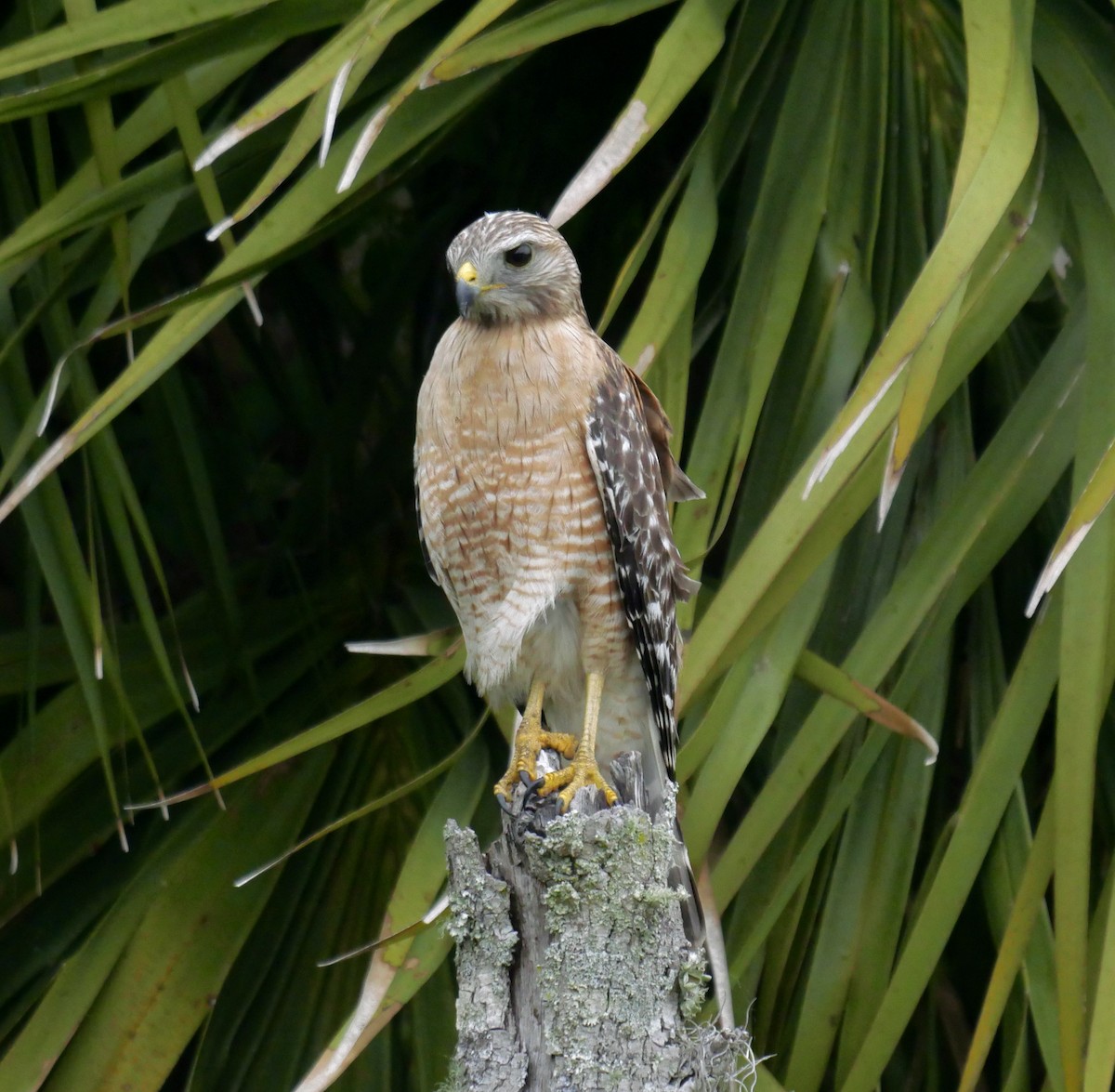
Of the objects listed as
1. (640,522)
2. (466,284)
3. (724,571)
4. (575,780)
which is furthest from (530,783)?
(466,284)

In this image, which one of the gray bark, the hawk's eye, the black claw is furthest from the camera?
the hawk's eye

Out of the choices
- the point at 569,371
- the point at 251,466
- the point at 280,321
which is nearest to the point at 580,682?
the point at 569,371

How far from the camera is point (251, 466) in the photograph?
3.87 metres

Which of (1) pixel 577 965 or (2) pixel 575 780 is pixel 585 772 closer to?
(2) pixel 575 780

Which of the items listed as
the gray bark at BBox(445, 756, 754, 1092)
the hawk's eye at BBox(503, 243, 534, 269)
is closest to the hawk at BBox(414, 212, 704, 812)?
the hawk's eye at BBox(503, 243, 534, 269)

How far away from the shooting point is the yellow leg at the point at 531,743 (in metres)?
2.60

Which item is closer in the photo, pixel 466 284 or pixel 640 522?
pixel 466 284

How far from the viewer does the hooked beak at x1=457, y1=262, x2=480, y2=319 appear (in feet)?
8.08

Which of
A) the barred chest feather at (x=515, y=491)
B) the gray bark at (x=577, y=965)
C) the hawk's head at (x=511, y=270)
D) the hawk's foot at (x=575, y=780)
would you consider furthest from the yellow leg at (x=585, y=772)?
the hawk's head at (x=511, y=270)

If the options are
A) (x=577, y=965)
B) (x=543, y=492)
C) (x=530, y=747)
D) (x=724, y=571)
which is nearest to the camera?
(x=577, y=965)

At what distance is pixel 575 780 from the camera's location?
250cm

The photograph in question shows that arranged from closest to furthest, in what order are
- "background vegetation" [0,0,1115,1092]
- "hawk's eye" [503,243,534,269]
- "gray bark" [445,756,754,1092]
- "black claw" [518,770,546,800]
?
"gray bark" [445,756,754,1092] < "background vegetation" [0,0,1115,1092] < "black claw" [518,770,546,800] < "hawk's eye" [503,243,534,269]

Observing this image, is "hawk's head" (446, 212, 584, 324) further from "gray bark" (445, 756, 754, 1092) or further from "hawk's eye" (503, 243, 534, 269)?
"gray bark" (445, 756, 754, 1092)

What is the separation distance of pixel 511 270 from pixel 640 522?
1.72 feet
